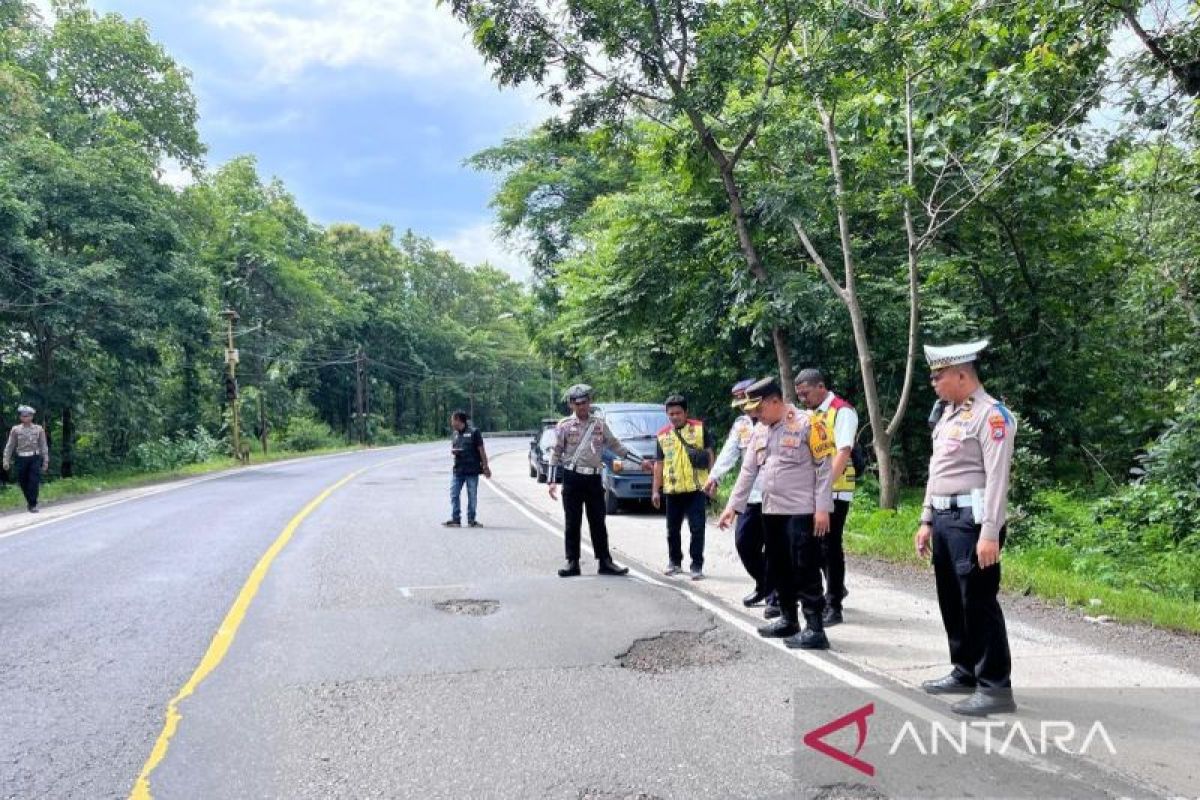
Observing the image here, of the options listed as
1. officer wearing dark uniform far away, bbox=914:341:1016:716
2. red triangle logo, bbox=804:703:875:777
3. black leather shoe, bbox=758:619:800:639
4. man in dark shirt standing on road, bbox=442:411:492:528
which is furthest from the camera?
man in dark shirt standing on road, bbox=442:411:492:528

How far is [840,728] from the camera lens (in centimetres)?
415

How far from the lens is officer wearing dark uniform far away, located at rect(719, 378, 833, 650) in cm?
548

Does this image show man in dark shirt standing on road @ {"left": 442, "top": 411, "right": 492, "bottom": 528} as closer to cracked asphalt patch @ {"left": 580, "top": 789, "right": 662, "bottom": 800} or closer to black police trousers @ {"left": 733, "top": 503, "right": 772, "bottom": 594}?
black police trousers @ {"left": 733, "top": 503, "right": 772, "bottom": 594}

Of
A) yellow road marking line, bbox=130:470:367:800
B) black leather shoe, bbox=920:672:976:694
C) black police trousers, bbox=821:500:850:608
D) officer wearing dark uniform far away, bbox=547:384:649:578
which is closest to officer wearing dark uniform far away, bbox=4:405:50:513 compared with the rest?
yellow road marking line, bbox=130:470:367:800

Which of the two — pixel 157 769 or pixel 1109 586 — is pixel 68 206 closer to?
pixel 157 769

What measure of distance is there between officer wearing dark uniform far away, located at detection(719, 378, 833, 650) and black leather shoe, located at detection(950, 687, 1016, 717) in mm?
1259

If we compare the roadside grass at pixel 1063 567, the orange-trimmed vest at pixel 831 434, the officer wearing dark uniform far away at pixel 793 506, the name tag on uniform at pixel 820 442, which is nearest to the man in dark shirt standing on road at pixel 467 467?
the roadside grass at pixel 1063 567

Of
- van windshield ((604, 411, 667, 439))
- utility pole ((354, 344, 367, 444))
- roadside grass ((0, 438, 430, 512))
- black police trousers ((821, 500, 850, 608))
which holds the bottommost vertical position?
roadside grass ((0, 438, 430, 512))

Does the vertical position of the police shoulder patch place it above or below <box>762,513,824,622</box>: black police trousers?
above

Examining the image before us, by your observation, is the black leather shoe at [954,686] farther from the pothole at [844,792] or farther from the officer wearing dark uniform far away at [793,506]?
the pothole at [844,792]

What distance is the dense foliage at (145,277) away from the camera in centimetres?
2384

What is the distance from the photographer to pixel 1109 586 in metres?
7.54

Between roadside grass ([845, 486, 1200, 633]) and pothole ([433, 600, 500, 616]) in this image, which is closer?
roadside grass ([845, 486, 1200, 633])

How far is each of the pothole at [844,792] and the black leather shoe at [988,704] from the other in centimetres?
106
